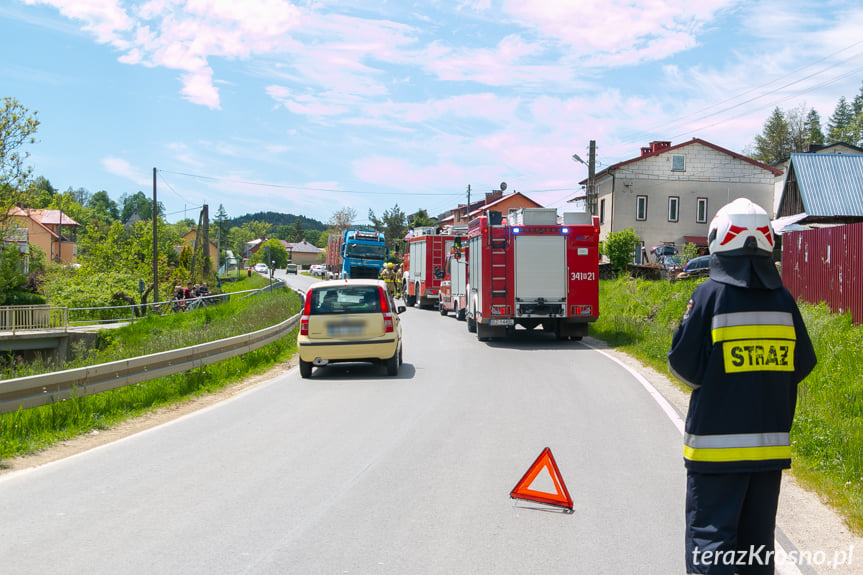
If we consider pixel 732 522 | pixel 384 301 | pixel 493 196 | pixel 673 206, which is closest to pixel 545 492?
pixel 732 522

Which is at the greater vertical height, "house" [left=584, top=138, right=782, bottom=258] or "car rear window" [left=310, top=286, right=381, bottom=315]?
"house" [left=584, top=138, right=782, bottom=258]

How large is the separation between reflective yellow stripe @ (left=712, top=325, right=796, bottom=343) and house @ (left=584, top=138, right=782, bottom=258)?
46504 mm

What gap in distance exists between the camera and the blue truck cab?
4228 cm

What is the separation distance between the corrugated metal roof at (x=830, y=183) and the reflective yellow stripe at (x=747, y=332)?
119 ft

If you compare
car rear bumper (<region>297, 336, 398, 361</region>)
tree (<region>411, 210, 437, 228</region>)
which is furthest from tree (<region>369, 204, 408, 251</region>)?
car rear bumper (<region>297, 336, 398, 361</region>)

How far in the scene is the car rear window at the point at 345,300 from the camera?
13008mm

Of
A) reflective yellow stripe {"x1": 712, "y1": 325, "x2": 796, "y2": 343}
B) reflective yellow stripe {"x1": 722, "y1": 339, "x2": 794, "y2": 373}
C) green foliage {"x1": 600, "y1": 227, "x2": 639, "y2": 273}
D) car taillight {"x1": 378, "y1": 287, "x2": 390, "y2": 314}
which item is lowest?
car taillight {"x1": 378, "y1": 287, "x2": 390, "y2": 314}

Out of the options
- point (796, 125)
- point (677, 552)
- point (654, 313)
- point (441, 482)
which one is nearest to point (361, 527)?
point (441, 482)

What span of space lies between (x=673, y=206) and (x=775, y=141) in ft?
159

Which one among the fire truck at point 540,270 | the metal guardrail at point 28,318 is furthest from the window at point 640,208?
the metal guardrail at point 28,318

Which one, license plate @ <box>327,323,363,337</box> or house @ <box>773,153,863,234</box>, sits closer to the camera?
license plate @ <box>327,323,363,337</box>

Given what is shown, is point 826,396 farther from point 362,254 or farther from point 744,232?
point 362,254

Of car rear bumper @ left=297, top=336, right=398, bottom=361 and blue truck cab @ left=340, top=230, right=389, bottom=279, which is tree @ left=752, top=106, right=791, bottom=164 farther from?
car rear bumper @ left=297, top=336, right=398, bottom=361

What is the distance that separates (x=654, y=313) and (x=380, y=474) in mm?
17257
